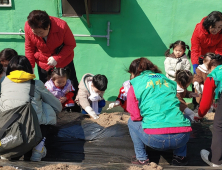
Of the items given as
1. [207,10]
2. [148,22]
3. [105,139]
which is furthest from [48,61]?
[207,10]

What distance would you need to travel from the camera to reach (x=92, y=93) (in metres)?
3.38

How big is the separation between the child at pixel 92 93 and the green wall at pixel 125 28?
132 cm

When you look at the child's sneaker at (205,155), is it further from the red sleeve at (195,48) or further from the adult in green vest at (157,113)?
the red sleeve at (195,48)

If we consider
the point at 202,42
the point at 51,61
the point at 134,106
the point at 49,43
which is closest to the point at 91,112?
the point at 51,61

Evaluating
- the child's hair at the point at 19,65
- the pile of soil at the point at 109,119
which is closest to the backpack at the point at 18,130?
the child's hair at the point at 19,65

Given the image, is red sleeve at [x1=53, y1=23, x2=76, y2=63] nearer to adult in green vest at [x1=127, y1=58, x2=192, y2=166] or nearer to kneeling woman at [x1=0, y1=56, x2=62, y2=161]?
kneeling woman at [x1=0, y1=56, x2=62, y2=161]

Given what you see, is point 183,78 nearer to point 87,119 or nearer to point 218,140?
point 218,140

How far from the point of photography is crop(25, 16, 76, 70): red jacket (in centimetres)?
337

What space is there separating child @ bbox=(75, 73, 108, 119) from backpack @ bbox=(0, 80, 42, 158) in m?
1.09

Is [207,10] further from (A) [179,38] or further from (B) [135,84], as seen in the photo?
(B) [135,84]

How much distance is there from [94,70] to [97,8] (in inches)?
Result: 46.7

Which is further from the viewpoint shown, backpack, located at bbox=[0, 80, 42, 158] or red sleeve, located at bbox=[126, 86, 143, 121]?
red sleeve, located at bbox=[126, 86, 143, 121]

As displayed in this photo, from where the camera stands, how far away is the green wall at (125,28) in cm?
451

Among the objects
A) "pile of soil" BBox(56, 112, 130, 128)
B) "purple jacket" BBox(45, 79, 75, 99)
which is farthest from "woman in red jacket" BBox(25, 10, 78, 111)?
"pile of soil" BBox(56, 112, 130, 128)
